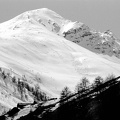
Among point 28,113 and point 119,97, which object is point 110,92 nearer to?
point 119,97

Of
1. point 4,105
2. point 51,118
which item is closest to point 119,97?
point 51,118

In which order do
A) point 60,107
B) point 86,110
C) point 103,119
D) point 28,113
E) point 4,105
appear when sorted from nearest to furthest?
point 103,119, point 86,110, point 60,107, point 28,113, point 4,105

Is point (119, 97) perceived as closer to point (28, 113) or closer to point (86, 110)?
point (86, 110)

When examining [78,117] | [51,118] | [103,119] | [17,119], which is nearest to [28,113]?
[17,119]

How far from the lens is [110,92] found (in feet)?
150

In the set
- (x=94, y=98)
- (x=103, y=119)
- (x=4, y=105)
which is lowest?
(x=103, y=119)

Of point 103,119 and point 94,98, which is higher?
point 94,98

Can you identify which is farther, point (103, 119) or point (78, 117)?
point (78, 117)

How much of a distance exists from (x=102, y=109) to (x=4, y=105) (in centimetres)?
15544

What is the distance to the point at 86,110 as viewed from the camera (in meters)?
45.5

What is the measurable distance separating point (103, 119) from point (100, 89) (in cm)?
656

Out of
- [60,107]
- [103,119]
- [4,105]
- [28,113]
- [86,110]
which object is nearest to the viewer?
[103,119]

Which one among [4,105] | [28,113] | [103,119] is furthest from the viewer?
[4,105]

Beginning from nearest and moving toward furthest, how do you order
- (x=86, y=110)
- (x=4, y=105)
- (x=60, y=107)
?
(x=86, y=110)
(x=60, y=107)
(x=4, y=105)
